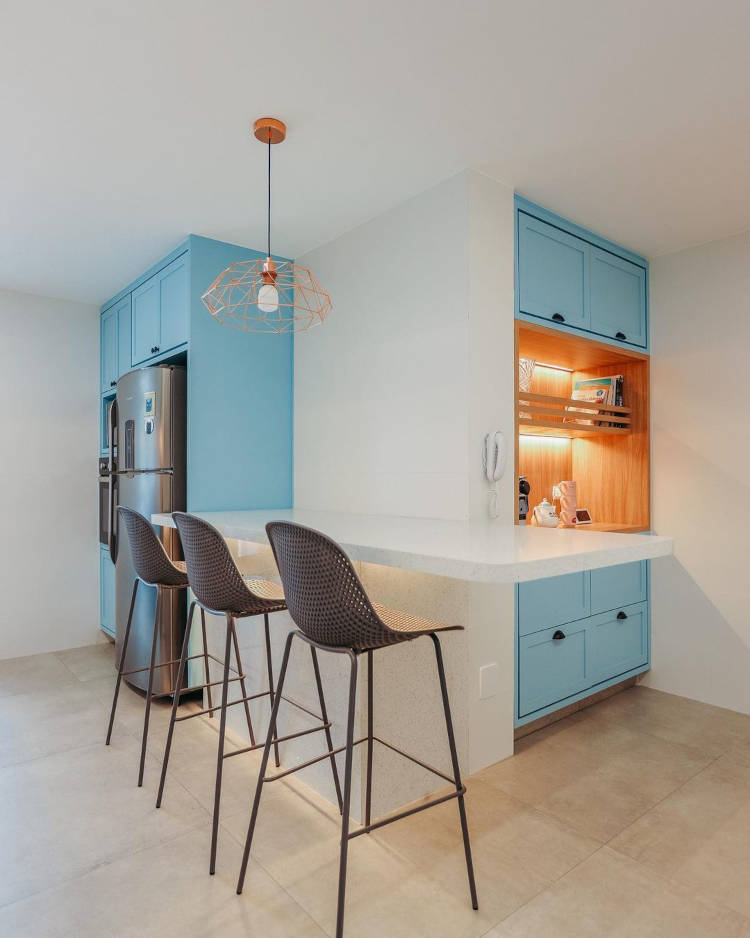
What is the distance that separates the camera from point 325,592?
5.03ft

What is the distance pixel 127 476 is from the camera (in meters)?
3.52

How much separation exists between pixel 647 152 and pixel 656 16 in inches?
30.6

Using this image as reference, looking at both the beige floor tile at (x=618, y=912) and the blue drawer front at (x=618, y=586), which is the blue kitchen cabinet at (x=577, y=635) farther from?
the beige floor tile at (x=618, y=912)

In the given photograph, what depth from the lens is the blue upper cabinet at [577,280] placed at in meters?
2.87

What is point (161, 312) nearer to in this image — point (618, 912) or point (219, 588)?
point (219, 588)

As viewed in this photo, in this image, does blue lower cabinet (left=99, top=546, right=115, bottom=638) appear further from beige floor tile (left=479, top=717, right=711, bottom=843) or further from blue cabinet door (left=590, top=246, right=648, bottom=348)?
blue cabinet door (left=590, top=246, right=648, bottom=348)

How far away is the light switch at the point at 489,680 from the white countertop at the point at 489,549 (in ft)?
2.29

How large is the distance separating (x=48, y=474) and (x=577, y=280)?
3.66 metres

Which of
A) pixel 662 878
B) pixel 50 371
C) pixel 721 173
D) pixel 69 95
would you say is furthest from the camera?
pixel 50 371

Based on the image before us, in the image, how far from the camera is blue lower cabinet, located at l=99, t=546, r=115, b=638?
169 inches

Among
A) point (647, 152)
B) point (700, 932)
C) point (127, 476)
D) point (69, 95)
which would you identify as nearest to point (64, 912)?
point (700, 932)

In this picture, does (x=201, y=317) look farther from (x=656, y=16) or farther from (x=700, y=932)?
(x=700, y=932)

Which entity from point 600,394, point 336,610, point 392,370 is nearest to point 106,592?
point 392,370

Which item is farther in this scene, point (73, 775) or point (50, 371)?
point (50, 371)
